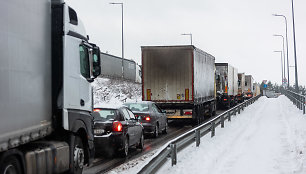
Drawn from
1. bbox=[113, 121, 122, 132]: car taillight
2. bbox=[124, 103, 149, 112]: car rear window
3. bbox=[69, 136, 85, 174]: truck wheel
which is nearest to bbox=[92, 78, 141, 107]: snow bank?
bbox=[124, 103, 149, 112]: car rear window

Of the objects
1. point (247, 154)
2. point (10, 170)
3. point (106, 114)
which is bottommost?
point (247, 154)

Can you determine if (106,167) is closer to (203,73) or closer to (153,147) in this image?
(153,147)

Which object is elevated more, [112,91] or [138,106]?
[112,91]

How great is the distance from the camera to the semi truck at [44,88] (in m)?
6.12

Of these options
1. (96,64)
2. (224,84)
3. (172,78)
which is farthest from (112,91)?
(96,64)

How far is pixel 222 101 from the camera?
1561 inches

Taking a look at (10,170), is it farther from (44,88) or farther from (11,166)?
(44,88)

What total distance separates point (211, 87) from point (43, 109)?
2234 cm

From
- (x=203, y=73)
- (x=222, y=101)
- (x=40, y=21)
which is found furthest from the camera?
(x=222, y=101)

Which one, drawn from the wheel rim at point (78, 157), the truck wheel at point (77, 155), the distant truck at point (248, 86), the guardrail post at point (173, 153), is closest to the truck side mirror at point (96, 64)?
the truck wheel at point (77, 155)

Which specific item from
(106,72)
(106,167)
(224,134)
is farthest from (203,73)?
(106,72)

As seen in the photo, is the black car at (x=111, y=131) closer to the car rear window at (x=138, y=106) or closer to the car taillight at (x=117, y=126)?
the car taillight at (x=117, y=126)

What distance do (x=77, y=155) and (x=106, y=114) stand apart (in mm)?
3662

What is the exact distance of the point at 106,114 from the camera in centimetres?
1237
